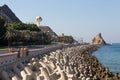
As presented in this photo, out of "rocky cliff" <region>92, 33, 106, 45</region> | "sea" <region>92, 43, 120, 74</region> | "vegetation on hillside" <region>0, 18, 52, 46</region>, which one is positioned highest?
"rocky cliff" <region>92, 33, 106, 45</region>

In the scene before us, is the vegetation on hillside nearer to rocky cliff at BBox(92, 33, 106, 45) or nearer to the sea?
the sea

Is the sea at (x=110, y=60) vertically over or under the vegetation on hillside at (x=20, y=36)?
under

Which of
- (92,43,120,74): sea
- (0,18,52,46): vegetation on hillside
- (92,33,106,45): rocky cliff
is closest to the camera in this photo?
(92,43,120,74): sea

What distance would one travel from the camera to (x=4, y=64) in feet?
57.7

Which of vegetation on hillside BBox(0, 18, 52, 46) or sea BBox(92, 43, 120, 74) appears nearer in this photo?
sea BBox(92, 43, 120, 74)

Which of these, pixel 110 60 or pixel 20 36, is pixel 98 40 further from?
pixel 110 60

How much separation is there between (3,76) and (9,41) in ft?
152

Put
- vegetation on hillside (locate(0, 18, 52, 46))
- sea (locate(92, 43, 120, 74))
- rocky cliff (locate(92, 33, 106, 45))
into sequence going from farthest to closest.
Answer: rocky cliff (locate(92, 33, 106, 45))
vegetation on hillside (locate(0, 18, 52, 46))
sea (locate(92, 43, 120, 74))

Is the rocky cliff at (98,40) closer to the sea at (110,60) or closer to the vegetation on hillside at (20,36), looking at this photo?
the vegetation on hillside at (20,36)

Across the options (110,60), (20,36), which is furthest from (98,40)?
(110,60)

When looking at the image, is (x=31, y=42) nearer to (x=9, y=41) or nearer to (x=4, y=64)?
(x=9, y=41)

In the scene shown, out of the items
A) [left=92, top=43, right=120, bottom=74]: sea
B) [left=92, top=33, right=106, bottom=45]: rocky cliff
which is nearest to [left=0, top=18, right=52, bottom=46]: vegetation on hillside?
[left=92, top=43, right=120, bottom=74]: sea

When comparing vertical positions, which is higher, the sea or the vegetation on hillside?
the vegetation on hillside

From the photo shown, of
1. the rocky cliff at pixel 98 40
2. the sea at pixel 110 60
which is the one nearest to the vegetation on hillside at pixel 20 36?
the sea at pixel 110 60
